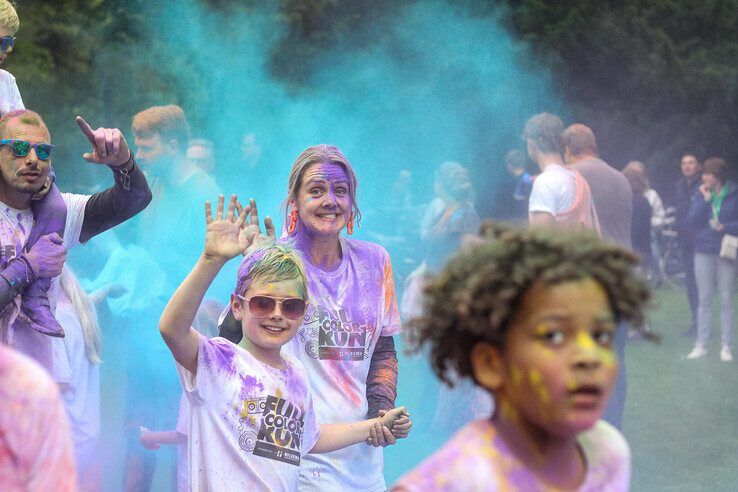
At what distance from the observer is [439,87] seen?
9.46 m

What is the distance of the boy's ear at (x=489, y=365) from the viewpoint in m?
2.12

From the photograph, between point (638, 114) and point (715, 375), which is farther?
point (638, 114)

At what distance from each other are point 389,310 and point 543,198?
84.5 inches

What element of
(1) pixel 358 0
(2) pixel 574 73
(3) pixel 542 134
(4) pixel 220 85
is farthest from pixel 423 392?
(2) pixel 574 73

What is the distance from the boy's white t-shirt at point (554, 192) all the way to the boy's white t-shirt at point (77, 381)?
2.42 meters

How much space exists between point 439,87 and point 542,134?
282cm

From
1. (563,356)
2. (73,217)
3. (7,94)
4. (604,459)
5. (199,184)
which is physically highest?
(199,184)

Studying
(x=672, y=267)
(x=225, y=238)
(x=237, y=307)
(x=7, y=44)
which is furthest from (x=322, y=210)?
(x=672, y=267)

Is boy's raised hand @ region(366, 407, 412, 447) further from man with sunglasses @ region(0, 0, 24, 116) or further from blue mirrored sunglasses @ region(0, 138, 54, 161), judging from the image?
man with sunglasses @ region(0, 0, 24, 116)

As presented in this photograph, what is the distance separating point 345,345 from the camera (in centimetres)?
A: 426

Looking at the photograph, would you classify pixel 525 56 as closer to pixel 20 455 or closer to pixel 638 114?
pixel 638 114

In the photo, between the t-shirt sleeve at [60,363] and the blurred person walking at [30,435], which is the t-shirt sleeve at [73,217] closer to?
the t-shirt sleeve at [60,363]

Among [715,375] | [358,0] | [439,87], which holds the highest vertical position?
[358,0]

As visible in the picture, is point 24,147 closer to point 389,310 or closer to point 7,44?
point 7,44
